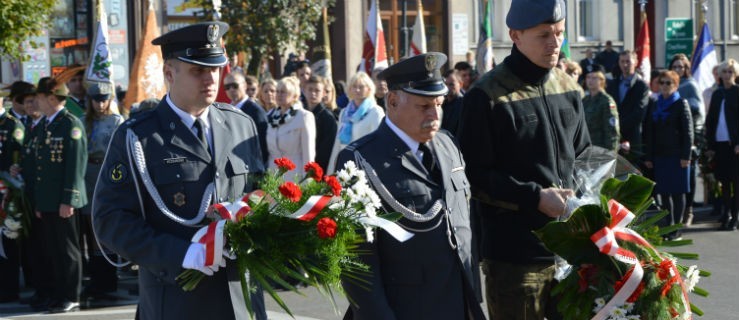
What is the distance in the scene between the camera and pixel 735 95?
1359 centimetres

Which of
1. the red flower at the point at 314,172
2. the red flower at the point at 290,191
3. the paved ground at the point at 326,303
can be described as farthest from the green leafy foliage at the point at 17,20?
the red flower at the point at 290,191

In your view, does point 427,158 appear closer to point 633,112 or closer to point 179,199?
point 179,199

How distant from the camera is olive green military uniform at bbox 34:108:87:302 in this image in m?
9.59

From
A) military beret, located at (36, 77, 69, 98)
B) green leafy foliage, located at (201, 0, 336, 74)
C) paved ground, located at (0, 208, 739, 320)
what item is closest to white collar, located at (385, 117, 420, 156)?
paved ground, located at (0, 208, 739, 320)

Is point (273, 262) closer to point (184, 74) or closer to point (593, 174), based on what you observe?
point (184, 74)

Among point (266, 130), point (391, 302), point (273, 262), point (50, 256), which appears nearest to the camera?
point (273, 262)

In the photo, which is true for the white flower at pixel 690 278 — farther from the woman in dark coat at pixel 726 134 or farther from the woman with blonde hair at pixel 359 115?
the woman in dark coat at pixel 726 134

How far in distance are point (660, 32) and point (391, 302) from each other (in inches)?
1251

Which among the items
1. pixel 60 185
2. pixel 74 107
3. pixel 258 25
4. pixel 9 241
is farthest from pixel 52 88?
pixel 258 25

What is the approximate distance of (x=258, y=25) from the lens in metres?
19.6

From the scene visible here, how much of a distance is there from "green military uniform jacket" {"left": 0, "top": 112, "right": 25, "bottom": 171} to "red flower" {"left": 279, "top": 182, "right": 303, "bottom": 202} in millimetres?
6840

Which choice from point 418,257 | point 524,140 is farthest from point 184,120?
point 524,140

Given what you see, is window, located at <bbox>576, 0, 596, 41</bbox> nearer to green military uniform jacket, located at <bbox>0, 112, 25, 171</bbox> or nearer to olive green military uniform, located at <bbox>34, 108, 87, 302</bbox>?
green military uniform jacket, located at <bbox>0, 112, 25, 171</bbox>

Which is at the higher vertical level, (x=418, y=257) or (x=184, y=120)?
(x=184, y=120)
